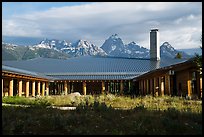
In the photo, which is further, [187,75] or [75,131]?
[187,75]

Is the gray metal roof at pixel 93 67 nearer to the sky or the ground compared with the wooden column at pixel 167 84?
nearer to the sky

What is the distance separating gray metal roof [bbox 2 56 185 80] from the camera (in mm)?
35375

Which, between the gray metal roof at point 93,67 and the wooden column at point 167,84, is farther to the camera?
the gray metal roof at point 93,67

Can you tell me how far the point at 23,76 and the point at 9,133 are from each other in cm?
1726

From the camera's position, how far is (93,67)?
127 ft

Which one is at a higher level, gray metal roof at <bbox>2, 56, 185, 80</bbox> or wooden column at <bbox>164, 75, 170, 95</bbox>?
gray metal roof at <bbox>2, 56, 185, 80</bbox>

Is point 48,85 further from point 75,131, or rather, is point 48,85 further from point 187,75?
point 75,131

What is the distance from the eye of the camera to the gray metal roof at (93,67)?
35375 millimetres

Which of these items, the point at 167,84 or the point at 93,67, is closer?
the point at 167,84

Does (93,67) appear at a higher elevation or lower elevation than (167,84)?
higher

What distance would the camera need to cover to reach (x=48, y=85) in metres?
35.3

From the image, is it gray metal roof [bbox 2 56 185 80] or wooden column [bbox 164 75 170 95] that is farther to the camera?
gray metal roof [bbox 2 56 185 80]

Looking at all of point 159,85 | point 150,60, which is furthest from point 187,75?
point 150,60

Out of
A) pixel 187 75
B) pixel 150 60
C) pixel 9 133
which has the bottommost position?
pixel 9 133
